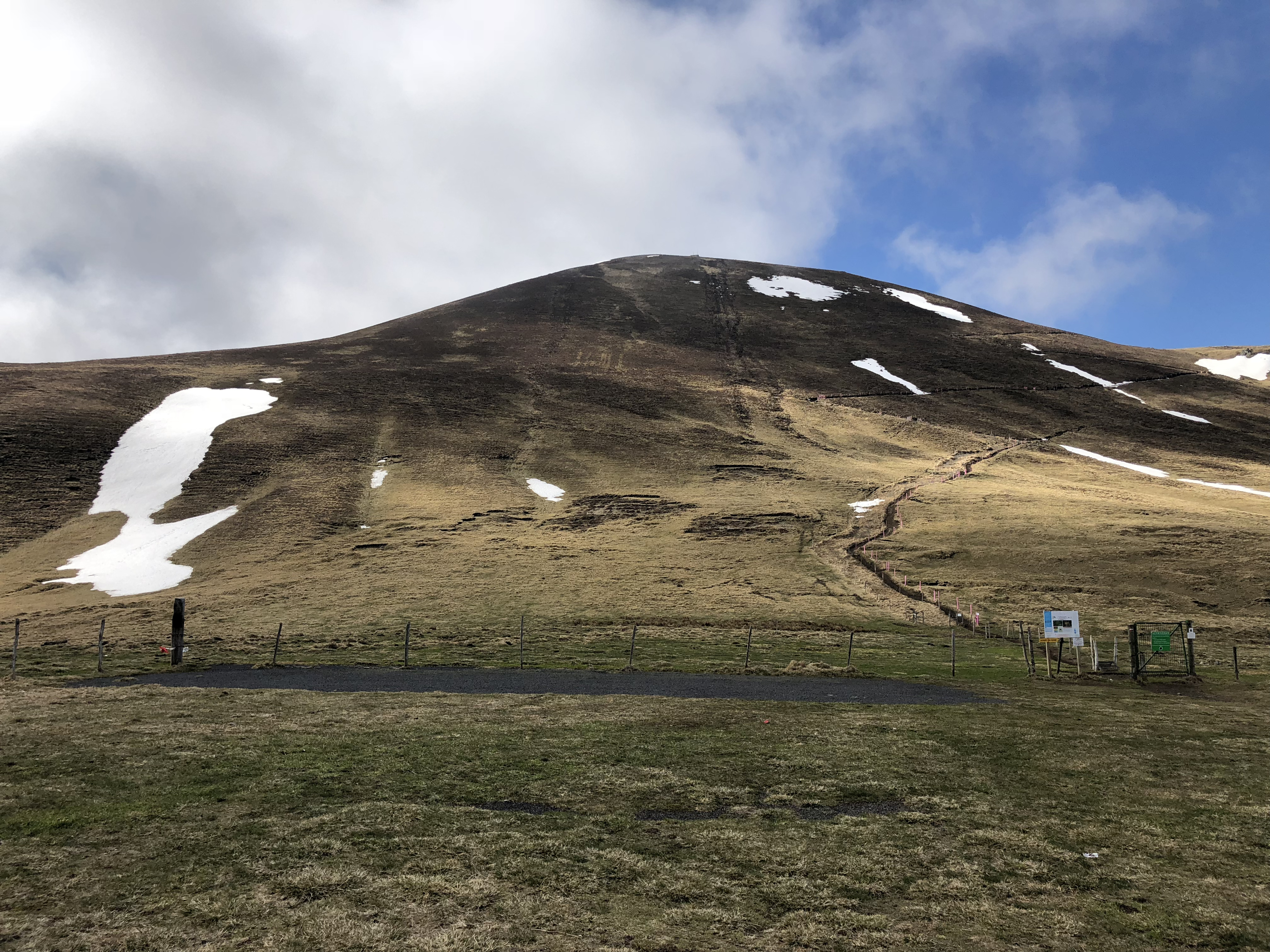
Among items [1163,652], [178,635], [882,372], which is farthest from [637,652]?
[882,372]

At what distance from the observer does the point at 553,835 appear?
40.9 ft

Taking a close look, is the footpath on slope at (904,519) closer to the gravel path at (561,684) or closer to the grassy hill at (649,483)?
the grassy hill at (649,483)

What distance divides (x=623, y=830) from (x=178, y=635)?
1084 inches

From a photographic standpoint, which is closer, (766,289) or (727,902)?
(727,902)

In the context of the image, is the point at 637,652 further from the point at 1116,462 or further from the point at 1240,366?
the point at 1240,366

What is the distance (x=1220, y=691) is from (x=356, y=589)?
41395mm

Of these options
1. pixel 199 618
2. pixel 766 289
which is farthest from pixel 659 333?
→ pixel 199 618

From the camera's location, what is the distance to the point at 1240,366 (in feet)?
416

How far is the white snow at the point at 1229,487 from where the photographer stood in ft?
228

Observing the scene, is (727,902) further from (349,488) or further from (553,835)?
(349,488)

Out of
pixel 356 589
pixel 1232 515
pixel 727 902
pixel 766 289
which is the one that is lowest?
pixel 727 902

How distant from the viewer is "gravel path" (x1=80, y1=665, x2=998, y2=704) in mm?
25906

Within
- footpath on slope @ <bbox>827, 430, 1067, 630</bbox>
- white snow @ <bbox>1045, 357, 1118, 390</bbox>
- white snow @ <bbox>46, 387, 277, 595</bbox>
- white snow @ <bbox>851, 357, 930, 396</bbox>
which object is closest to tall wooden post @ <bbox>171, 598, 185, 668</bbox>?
white snow @ <bbox>46, 387, 277, 595</bbox>

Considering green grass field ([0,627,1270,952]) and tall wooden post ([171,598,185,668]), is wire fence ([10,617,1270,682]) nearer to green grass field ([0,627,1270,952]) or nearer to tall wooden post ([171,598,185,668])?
tall wooden post ([171,598,185,668])
